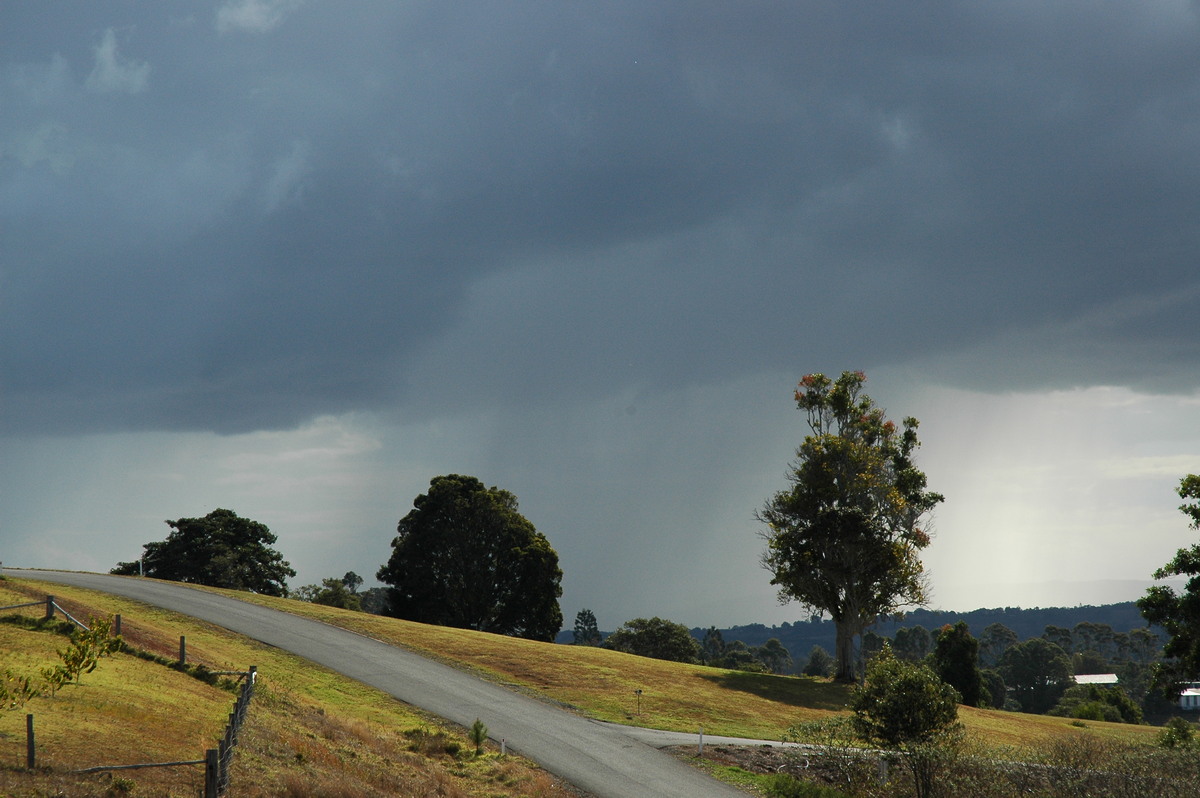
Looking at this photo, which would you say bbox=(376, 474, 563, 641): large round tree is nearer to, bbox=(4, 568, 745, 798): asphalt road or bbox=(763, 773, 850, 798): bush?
bbox=(4, 568, 745, 798): asphalt road

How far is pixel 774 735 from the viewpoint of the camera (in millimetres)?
38125

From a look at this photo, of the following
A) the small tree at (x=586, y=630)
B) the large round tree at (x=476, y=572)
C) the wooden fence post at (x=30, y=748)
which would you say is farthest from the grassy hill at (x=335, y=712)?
the small tree at (x=586, y=630)

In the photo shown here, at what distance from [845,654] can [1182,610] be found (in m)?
27.2

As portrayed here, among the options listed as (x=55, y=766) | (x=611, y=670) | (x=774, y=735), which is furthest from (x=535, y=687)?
(x=55, y=766)

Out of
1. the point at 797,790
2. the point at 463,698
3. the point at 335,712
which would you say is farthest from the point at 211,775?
the point at 463,698

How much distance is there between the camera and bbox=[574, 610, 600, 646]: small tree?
145000 millimetres

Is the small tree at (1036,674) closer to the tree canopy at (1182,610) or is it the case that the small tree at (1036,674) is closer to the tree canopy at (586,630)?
the tree canopy at (586,630)

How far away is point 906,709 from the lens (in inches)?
1131

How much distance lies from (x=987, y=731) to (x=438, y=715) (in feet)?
91.7

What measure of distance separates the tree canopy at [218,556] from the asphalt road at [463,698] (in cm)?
2508

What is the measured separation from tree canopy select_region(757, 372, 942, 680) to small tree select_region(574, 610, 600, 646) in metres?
90.1

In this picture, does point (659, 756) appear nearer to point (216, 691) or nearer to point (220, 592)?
point (216, 691)

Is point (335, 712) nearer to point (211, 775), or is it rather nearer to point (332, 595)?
point (211, 775)

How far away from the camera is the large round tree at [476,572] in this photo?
8250cm
